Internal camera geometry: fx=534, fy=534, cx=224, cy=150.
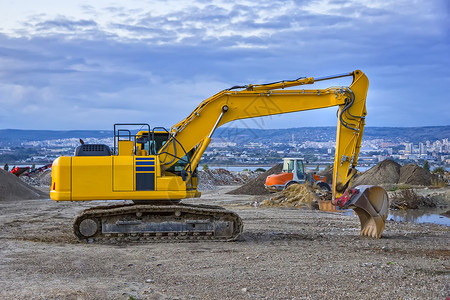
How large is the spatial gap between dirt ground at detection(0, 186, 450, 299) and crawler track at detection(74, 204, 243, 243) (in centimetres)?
35

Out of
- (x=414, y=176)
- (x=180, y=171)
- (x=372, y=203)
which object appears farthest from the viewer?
(x=414, y=176)

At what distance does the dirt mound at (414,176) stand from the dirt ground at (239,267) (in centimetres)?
2146

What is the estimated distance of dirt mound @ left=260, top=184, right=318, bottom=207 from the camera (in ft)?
77.7

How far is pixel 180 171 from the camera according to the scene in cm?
1238

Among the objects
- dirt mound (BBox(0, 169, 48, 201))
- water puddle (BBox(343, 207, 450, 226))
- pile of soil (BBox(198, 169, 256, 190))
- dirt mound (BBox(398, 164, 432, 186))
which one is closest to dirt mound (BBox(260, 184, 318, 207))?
water puddle (BBox(343, 207, 450, 226))

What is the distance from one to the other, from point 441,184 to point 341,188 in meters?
19.7

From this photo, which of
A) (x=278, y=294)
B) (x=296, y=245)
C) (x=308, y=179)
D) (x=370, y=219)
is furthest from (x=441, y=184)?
(x=278, y=294)

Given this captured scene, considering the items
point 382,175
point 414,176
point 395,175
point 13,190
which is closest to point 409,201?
point 414,176

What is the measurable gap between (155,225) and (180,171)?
1378 mm

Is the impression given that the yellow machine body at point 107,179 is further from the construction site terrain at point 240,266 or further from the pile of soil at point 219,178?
the pile of soil at point 219,178

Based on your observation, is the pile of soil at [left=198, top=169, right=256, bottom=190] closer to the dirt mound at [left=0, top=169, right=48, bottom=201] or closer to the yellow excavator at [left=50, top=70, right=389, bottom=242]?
the dirt mound at [left=0, top=169, right=48, bottom=201]

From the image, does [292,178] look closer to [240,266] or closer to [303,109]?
[303,109]

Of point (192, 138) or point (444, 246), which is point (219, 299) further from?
point (444, 246)

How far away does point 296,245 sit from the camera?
11719 mm
